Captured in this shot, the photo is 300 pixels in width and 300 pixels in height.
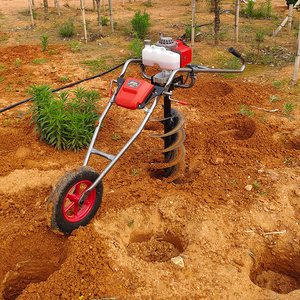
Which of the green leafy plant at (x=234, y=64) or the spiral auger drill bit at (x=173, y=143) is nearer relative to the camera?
the spiral auger drill bit at (x=173, y=143)

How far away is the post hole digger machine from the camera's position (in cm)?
267

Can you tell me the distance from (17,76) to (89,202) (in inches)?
182

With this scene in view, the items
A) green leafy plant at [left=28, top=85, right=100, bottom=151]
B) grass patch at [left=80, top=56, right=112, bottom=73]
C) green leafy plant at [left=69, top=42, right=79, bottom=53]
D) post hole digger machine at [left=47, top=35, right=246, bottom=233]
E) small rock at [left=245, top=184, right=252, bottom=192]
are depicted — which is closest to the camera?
post hole digger machine at [left=47, top=35, right=246, bottom=233]

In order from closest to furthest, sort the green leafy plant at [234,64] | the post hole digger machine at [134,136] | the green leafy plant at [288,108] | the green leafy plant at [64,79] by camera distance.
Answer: the post hole digger machine at [134,136] < the green leafy plant at [288,108] < the green leafy plant at [64,79] < the green leafy plant at [234,64]

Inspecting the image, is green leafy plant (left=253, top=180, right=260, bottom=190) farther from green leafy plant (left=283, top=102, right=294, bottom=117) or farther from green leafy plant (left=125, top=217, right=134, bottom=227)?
green leafy plant (left=283, top=102, right=294, bottom=117)

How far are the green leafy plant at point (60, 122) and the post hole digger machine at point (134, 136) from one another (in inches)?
43.1

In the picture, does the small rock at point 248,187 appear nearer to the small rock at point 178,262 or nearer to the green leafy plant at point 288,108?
the small rock at point 178,262

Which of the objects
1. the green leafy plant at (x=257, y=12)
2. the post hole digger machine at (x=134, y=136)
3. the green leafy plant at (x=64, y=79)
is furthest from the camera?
the green leafy plant at (x=257, y=12)

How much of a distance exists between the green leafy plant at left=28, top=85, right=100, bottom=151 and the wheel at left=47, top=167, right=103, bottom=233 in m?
1.34

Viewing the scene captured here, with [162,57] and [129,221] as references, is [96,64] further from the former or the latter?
[129,221]

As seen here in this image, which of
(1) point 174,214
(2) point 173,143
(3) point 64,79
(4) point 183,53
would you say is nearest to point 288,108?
(2) point 173,143

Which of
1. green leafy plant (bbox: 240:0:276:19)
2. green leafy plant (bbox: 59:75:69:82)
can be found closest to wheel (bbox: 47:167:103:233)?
green leafy plant (bbox: 59:75:69:82)

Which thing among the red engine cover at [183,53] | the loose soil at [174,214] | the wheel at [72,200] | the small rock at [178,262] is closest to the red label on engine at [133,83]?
the red engine cover at [183,53]

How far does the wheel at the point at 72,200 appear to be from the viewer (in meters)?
2.62
